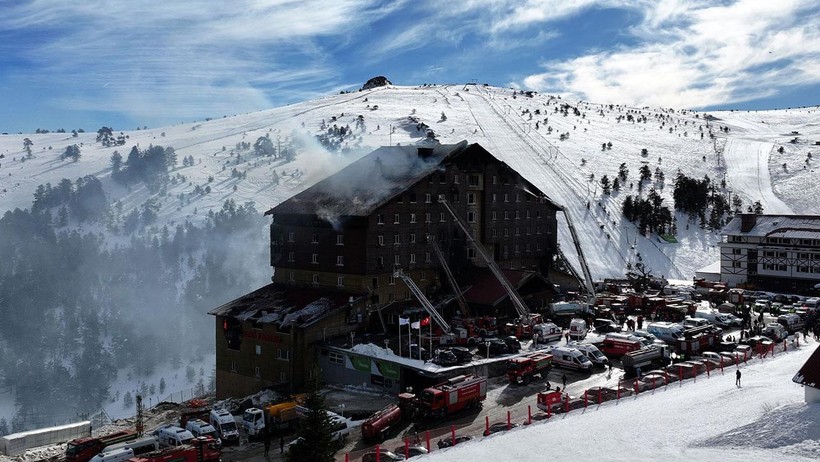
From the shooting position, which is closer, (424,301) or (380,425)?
(380,425)

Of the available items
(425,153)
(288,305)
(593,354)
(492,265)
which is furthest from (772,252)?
(288,305)

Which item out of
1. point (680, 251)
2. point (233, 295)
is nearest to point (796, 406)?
point (680, 251)

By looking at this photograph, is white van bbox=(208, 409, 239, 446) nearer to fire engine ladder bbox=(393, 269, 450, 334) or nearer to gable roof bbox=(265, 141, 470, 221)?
fire engine ladder bbox=(393, 269, 450, 334)

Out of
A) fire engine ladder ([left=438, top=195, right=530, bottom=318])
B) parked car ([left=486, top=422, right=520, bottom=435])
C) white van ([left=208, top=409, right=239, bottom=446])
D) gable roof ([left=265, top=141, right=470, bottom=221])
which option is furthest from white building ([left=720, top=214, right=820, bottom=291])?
white van ([left=208, top=409, right=239, bottom=446])

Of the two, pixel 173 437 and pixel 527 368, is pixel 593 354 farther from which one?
pixel 173 437

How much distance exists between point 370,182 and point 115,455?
107ft

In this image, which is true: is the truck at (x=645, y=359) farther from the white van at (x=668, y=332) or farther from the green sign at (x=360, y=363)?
the green sign at (x=360, y=363)

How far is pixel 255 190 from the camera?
12081cm

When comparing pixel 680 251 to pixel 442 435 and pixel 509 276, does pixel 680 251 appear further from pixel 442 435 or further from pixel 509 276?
pixel 442 435

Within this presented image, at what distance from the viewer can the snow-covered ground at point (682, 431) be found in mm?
23281

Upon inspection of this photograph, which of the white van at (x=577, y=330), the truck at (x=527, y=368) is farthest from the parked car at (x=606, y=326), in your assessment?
the truck at (x=527, y=368)

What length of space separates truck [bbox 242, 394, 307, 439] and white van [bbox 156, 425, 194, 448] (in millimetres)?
3001

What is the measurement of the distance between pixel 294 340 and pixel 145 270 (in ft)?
233

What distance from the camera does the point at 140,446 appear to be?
3378cm
